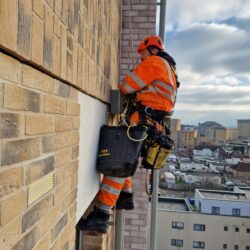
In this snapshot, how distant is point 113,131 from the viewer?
2.32m

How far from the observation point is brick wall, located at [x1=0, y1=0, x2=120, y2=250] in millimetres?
812

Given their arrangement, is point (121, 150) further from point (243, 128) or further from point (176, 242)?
point (243, 128)

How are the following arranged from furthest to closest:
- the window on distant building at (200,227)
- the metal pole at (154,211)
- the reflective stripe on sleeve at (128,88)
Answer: the window on distant building at (200,227)
the metal pole at (154,211)
the reflective stripe on sleeve at (128,88)

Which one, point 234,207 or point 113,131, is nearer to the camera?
point 113,131

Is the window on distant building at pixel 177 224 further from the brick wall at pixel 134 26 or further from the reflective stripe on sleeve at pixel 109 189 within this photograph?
the reflective stripe on sleeve at pixel 109 189

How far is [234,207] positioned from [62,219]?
690 inches

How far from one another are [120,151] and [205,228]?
1554 cm

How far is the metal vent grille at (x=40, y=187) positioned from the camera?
98 cm

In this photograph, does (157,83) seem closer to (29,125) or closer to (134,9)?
(29,125)

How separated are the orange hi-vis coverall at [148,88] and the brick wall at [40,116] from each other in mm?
795

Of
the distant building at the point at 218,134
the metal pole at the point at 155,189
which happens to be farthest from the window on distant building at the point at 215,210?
the distant building at the point at 218,134

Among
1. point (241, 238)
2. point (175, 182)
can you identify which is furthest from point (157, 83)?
point (175, 182)

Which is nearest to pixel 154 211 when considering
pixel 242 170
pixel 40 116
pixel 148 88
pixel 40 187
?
pixel 148 88

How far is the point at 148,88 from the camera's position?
7.91 feet
